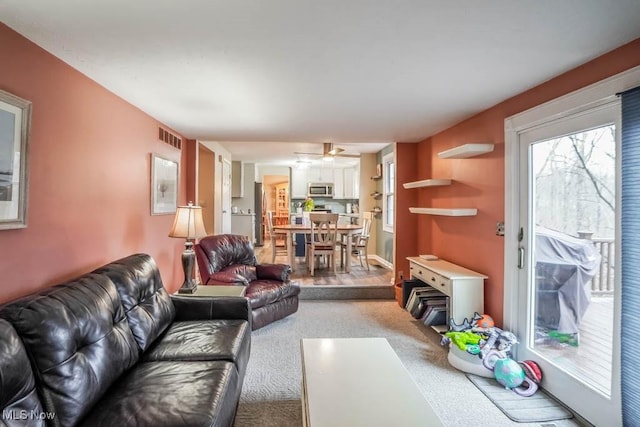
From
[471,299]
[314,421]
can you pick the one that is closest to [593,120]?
[471,299]

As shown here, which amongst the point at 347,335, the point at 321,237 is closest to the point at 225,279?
the point at 347,335

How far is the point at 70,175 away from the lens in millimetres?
2178

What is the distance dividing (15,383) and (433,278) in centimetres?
319

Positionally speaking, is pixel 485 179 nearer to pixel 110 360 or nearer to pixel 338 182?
pixel 110 360

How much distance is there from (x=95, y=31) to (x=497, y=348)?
3.42 m

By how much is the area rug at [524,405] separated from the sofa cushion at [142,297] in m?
2.34

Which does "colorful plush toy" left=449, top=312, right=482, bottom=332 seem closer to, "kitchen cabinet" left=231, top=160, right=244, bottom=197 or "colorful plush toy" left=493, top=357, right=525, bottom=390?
"colorful plush toy" left=493, top=357, right=525, bottom=390

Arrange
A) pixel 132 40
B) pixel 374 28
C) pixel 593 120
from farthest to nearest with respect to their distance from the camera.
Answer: pixel 593 120
pixel 132 40
pixel 374 28

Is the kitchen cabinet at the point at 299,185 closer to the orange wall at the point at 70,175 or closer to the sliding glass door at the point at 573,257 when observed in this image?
the orange wall at the point at 70,175

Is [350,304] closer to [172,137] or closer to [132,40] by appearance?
[172,137]

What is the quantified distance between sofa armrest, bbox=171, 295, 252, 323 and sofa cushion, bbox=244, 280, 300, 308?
2.27 feet

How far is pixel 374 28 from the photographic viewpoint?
166 centimetres

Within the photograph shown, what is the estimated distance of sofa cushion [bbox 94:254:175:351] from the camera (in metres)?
2.00

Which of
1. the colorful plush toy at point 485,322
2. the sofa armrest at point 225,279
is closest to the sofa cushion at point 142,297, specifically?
the sofa armrest at point 225,279
